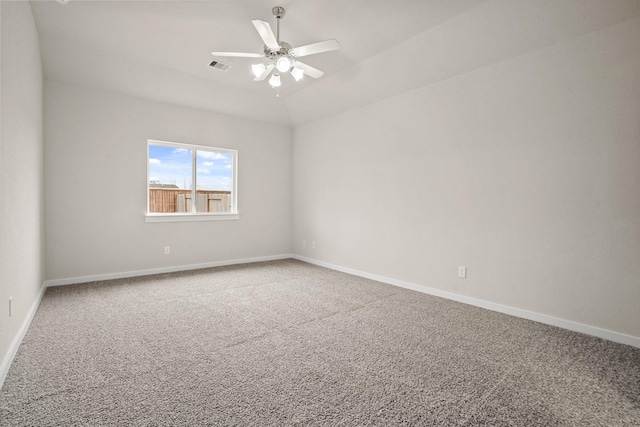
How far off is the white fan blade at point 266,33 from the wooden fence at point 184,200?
10.4ft

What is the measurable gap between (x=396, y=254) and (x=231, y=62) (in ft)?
10.9

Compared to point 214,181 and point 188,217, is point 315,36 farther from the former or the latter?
point 188,217

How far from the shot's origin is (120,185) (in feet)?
14.7

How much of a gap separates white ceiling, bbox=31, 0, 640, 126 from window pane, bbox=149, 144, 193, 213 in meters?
0.84

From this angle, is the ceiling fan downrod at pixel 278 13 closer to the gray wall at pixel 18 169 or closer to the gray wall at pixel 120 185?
the gray wall at pixel 18 169

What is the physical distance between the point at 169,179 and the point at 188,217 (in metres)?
0.68

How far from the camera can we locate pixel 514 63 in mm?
3143

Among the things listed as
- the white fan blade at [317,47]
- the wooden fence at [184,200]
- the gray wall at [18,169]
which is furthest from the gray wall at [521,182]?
the gray wall at [18,169]

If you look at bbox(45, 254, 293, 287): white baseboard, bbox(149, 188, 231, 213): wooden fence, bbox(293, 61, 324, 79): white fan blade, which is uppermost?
bbox(293, 61, 324, 79): white fan blade

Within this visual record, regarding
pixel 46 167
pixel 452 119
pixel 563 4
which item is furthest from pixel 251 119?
pixel 563 4

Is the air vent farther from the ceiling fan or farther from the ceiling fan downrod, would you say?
the ceiling fan downrod

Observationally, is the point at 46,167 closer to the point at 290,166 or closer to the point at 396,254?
the point at 290,166

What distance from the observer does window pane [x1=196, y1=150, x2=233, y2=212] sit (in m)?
5.32

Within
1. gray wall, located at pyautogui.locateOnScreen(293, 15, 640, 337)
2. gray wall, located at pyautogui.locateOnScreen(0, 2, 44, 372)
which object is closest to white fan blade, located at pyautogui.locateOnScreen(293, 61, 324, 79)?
gray wall, located at pyautogui.locateOnScreen(293, 15, 640, 337)
